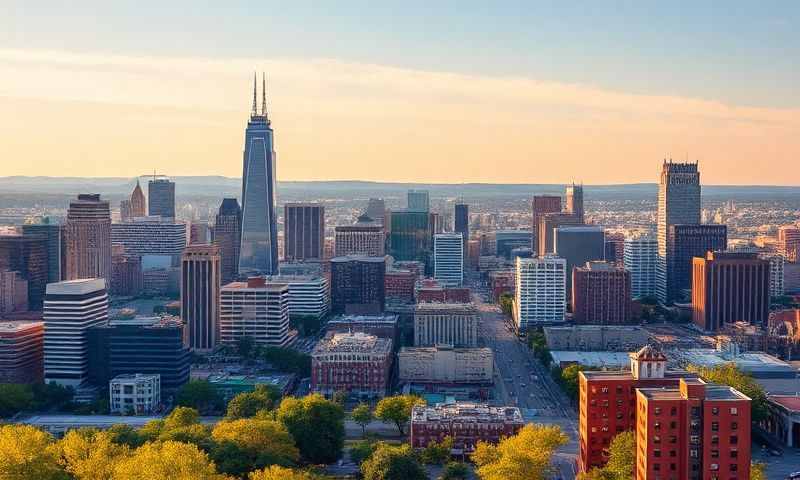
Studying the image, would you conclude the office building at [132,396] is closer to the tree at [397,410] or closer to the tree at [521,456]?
the tree at [397,410]

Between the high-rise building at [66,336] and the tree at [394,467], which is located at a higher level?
the high-rise building at [66,336]

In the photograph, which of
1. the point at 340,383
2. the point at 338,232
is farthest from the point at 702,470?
the point at 338,232

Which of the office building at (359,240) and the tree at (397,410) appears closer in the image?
the tree at (397,410)

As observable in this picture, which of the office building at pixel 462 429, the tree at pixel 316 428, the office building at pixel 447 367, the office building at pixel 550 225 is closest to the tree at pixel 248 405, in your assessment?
the tree at pixel 316 428

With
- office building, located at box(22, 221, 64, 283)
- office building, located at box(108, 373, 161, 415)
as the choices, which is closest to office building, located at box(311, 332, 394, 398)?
office building, located at box(108, 373, 161, 415)

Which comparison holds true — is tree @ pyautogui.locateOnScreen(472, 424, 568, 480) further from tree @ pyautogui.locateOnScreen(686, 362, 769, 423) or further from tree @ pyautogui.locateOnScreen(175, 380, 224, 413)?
tree @ pyautogui.locateOnScreen(175, 380, 224, 413)

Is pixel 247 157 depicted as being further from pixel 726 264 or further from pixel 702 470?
pixel 702 470

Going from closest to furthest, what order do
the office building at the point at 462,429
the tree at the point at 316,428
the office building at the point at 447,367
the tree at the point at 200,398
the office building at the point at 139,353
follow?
the tree at the point at 316,428
the office building at the point at 462,429
the tree at the point at 200,398
the office building at the point at 139,353
the office building at the point at 447,367
